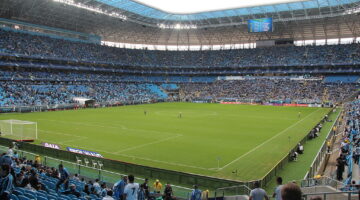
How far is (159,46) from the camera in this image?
355ft

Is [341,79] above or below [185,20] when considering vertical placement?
below

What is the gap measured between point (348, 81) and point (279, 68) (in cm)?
1922

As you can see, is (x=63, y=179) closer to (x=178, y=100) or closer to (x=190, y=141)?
(x=190, y=141)

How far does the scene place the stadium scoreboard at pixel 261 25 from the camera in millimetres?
63094

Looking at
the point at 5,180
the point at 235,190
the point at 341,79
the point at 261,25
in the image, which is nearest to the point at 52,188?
the point at 5,180

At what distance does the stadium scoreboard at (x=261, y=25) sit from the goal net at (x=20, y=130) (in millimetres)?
50821

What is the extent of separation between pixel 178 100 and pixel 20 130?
5904 centimetres

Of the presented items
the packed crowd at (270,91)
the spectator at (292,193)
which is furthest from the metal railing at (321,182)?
the packed crowd at (270,91)

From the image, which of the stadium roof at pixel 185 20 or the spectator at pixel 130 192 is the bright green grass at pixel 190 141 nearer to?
the spectator at pixel 130 192

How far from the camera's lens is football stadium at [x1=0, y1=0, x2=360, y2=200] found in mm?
14305

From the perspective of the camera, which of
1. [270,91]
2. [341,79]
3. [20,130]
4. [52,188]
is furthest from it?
[270,91]

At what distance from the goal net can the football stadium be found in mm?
112

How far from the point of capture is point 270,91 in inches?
3066

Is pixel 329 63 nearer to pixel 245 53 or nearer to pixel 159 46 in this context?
pixel 245 53
